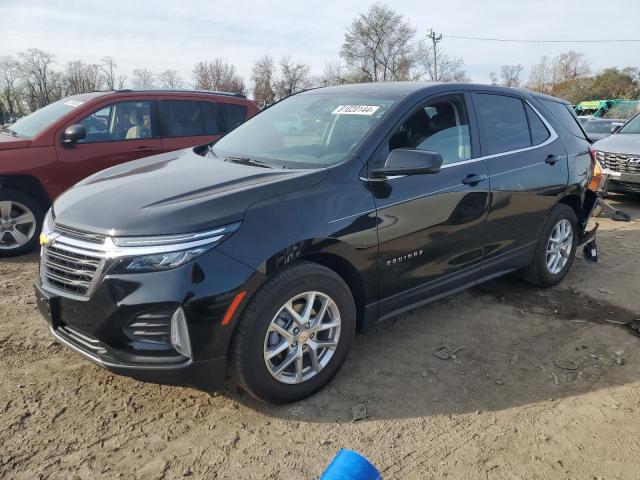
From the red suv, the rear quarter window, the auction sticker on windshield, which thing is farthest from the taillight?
the red suv

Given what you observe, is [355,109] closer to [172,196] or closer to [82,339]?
[172,196]

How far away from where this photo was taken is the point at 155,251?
A: 7.66ft

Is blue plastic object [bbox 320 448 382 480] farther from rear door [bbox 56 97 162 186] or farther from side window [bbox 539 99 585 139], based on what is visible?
rear door [bbox 56 97 162 186]

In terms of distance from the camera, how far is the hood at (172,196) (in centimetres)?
240

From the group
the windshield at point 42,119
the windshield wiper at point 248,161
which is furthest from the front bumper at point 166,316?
the windshield at point 42,119

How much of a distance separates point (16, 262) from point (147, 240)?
150 inches

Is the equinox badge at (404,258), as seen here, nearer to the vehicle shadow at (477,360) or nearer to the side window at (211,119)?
the vehicle shadow at (477,360)

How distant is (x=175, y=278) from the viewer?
2305 millimetres

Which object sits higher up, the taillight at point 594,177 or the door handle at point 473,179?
the door handle at point 473,179

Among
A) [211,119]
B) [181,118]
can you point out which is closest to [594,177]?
[211,119]

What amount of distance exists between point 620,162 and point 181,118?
709cm

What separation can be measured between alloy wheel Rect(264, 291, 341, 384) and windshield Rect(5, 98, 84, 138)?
15.2ft

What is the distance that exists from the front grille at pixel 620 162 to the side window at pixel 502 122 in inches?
206

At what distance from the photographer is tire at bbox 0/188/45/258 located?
17.8ft
